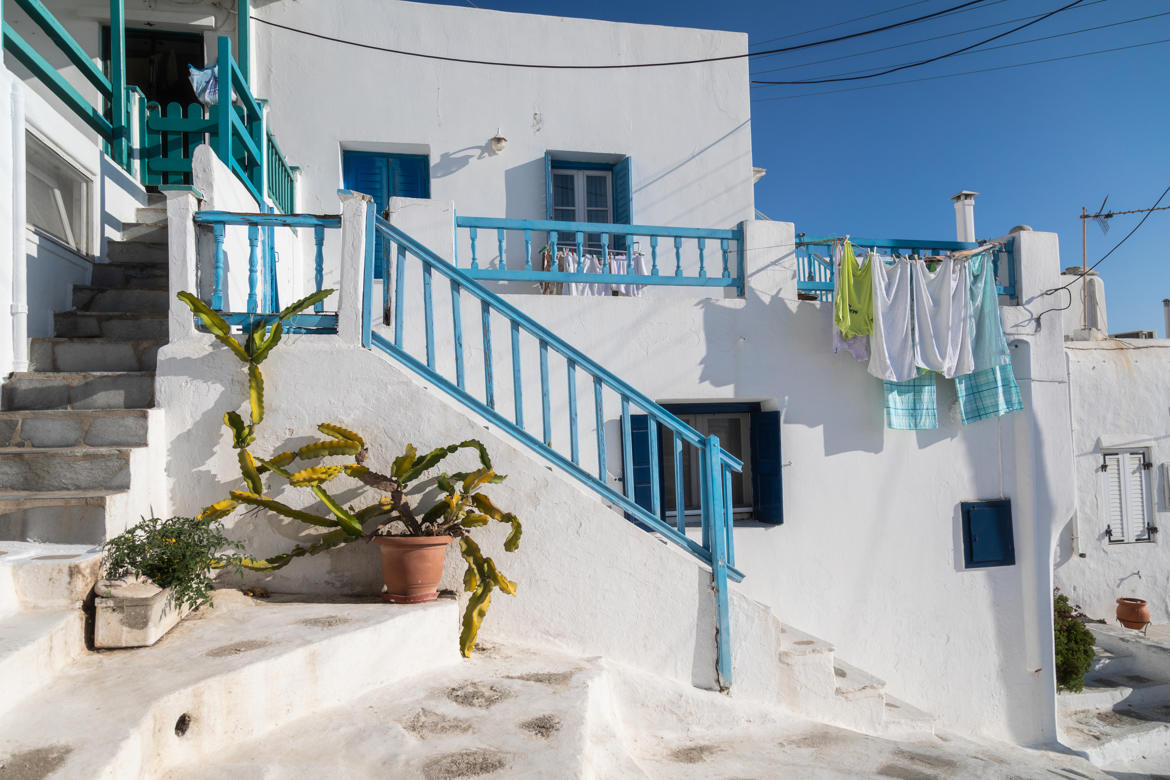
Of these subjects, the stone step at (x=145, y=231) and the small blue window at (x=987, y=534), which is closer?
the stone step at (x=145, y=231)

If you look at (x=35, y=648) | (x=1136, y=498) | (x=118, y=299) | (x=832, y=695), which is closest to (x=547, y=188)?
(x=118, y=299)

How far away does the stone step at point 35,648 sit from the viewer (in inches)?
103

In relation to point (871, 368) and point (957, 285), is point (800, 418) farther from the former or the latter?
point (957, 285)

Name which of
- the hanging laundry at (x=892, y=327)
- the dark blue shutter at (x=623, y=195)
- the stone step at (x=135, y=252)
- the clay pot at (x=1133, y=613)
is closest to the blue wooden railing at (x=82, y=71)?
the stone step at (x=135, y=252)

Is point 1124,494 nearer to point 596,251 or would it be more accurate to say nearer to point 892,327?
point 892,327

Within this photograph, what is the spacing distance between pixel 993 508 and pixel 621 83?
20.9 feet

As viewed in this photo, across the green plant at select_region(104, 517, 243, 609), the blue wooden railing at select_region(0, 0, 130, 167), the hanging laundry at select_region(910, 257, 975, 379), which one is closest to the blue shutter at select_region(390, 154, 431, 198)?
the blue wooden railing at select_region(0, 0, 130, 167)

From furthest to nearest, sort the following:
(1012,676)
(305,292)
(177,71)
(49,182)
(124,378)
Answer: (177,71) → (305,292) → (1012,676) → (49,182) → (124,378)

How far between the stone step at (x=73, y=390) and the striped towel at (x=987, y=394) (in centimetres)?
634

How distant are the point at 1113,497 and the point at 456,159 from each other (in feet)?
31.2

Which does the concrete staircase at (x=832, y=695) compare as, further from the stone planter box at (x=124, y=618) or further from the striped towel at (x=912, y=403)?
the stone planter box at (x=124, y=618)

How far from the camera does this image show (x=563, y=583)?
4.47 m

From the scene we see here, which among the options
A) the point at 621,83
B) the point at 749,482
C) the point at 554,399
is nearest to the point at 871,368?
the point at 749,482

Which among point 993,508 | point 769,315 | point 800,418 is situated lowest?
point 993,508
